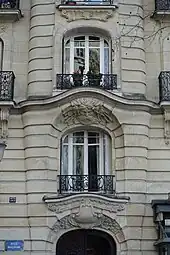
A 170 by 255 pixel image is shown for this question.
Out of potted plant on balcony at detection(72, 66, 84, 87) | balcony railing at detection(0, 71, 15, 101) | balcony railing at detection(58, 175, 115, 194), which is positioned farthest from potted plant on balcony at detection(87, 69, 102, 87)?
balcony railing at detection(58, 175, 115, 194)

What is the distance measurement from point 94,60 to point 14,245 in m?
6.21

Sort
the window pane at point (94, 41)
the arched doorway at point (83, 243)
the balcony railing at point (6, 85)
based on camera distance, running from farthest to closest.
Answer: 1. the window pane at point (94, 41)
2. the balcony railing at point (6, 85)
3. the arched doorway at point (83, 243)

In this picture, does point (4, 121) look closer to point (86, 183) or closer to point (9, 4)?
point (86, 183)

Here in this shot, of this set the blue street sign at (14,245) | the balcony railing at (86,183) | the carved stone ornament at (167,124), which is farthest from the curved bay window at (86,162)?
the blue street sign at (14,245)

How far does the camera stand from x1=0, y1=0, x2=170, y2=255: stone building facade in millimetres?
13180

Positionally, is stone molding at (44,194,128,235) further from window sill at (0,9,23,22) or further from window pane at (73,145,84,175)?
window sill at (0,9,23,22)

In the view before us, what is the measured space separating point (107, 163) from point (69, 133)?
1.51 m

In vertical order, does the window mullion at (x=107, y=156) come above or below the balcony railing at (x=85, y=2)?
below

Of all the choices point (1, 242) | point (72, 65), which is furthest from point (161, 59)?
point (1, 242)

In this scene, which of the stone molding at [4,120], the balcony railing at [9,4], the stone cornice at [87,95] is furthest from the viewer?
the balcony railing at [9,4]

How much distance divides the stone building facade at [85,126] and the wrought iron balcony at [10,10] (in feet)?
0.11

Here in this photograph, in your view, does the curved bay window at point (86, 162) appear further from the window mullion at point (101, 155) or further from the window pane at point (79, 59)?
the window pane at point (79, 59)

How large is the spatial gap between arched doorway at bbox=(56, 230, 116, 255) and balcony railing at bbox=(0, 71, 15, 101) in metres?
4.45

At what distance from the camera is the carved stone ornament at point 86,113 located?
13812mm
